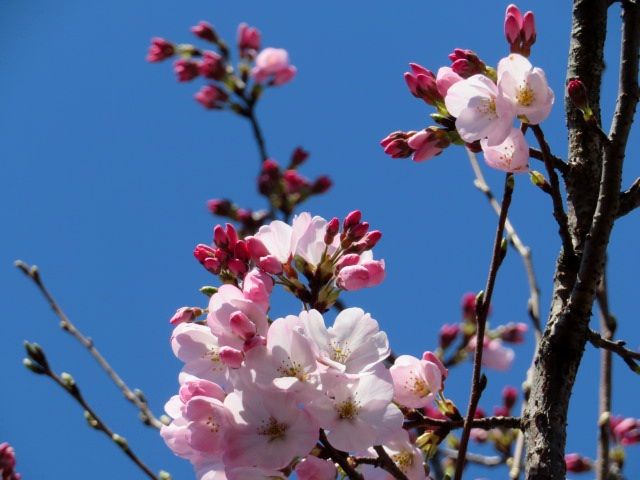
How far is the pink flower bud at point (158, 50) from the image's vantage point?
4.78m

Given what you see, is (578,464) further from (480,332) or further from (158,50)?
(158,50)

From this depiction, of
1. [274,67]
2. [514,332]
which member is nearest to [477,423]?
[514,332]

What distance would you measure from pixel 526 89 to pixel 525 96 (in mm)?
12

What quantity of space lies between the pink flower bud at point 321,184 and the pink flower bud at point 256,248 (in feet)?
10.3

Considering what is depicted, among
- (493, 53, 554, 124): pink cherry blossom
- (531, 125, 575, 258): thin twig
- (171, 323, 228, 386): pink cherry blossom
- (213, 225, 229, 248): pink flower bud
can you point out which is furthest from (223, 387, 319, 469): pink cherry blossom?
(493, 53, 554, 124): pink cherry blossom

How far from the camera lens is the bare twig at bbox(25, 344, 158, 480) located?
1963 mm

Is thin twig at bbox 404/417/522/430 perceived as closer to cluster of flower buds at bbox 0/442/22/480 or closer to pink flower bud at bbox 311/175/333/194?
cluster of flower buds at bbox 0/442/22/480

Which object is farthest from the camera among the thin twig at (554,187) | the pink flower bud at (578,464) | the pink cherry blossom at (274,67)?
the pink cherry blossom at (274,67)

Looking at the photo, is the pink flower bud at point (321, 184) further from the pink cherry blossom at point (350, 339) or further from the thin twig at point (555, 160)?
the pink cherry blossom at point (350, 339)

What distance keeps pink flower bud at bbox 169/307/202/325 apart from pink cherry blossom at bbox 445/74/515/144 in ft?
1.91

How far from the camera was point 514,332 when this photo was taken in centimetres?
420

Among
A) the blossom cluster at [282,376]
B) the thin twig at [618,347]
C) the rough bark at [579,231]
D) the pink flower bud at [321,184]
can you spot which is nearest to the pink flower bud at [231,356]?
the blossom cluster at [282,376]

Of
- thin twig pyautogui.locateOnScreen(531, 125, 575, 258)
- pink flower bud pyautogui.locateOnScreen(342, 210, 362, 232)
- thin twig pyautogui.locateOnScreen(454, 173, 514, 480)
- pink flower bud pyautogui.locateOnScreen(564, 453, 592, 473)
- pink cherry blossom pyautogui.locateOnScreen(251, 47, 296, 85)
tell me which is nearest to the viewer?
thin twig pyautogui.locateOnScreen(454, 173, 514, 480)

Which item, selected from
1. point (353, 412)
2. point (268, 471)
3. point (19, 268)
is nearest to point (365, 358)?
point (353, 412)
